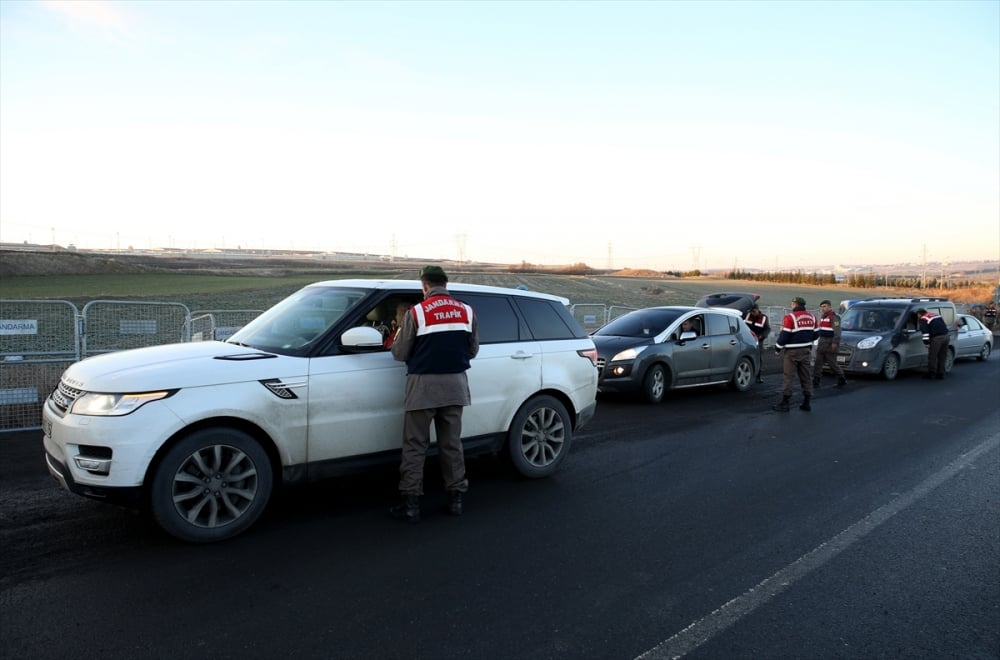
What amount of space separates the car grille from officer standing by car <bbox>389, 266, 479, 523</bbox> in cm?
213

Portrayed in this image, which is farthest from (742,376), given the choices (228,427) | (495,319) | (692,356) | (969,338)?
(969,338)

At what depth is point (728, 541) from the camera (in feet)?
16.1

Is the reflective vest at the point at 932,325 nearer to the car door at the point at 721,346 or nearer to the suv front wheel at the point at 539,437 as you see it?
the car door at the point at 721,346

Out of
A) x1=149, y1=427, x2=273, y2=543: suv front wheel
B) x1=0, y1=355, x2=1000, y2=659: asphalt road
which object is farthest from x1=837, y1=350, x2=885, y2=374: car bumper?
x1=149, y1=427, x2=273, y2=543: suv front wheel

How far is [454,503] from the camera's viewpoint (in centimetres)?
533

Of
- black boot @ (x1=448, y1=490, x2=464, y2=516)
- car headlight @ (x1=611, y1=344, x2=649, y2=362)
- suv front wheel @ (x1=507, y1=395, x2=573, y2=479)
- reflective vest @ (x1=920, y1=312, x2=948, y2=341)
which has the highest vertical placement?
reflective vest @ (x1=920, y1=312, x2=948, y2=341)

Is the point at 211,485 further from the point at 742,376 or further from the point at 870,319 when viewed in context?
the point at 870,319

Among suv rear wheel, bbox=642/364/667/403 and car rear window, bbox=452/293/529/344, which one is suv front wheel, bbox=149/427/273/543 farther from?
suv rear wheel, bbox=642/364/667/403

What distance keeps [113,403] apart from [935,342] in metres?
17.1

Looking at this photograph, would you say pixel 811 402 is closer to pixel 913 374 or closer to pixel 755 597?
pixel 913 374

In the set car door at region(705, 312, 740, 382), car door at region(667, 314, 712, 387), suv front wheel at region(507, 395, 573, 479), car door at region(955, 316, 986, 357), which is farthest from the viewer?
car door at region(955, 316, 986, 357)

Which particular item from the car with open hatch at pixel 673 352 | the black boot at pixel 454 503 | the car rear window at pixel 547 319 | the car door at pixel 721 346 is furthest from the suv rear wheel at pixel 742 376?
the black boot at pixel 454 503

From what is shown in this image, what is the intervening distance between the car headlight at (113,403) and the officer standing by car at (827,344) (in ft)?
40.6

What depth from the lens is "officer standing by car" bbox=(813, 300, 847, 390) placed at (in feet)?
43.8
